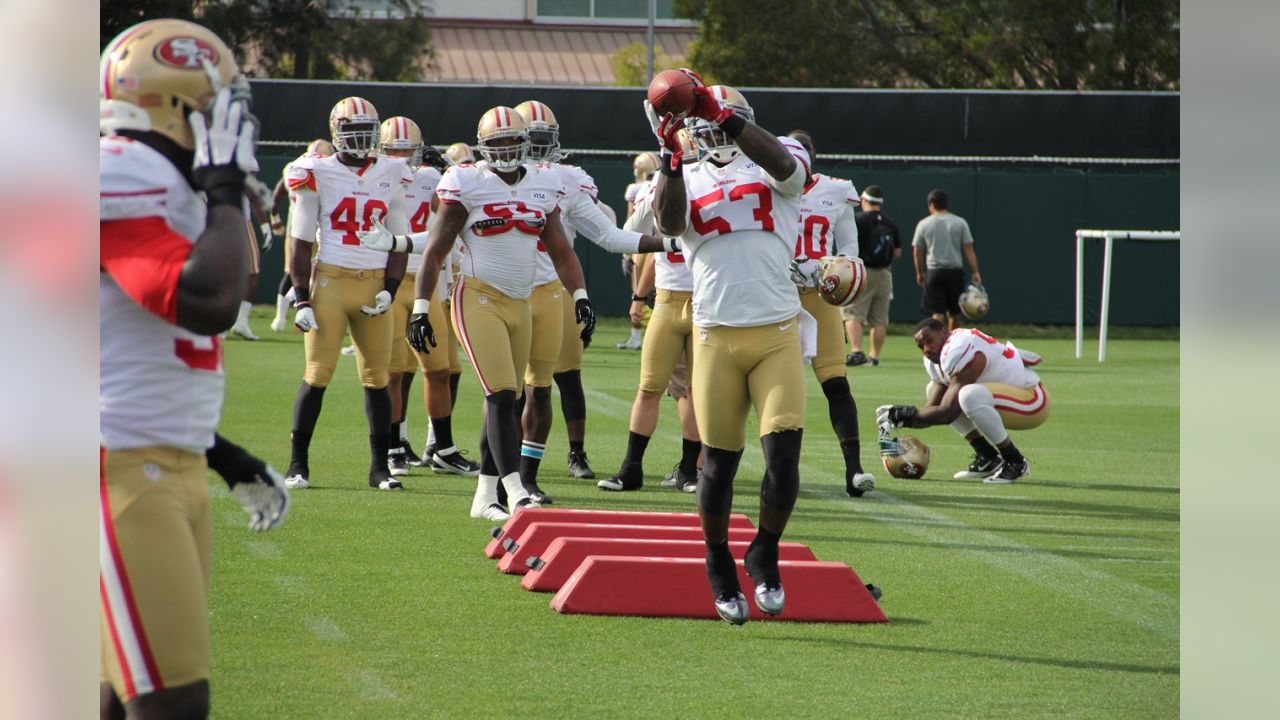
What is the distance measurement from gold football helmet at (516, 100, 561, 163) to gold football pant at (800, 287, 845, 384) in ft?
5.53

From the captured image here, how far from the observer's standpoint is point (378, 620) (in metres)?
5.87

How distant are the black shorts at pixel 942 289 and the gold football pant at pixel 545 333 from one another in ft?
34.4

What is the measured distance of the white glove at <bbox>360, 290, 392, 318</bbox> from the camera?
870 cm

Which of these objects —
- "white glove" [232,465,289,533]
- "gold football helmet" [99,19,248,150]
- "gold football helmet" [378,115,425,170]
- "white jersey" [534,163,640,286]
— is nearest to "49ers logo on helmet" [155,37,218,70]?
"gold football helmet" [99,19,248,150]

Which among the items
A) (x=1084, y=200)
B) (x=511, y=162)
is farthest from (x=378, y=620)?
(x=1084, y=200)

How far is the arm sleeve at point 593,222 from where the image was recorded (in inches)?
319

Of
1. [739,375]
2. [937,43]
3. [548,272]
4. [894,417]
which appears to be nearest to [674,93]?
[739,375]

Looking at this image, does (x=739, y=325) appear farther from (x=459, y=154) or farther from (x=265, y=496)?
(x=459, y=154)

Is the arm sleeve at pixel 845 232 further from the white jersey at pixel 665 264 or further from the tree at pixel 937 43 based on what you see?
the tree at pixel 937 43

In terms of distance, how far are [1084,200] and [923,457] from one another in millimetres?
14388

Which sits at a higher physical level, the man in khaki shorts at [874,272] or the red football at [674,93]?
the red football at [674,93]

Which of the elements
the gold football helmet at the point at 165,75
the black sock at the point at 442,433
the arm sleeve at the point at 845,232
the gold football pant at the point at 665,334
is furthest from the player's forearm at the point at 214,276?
the black sock at the point at 442,433

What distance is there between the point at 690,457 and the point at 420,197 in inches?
109
